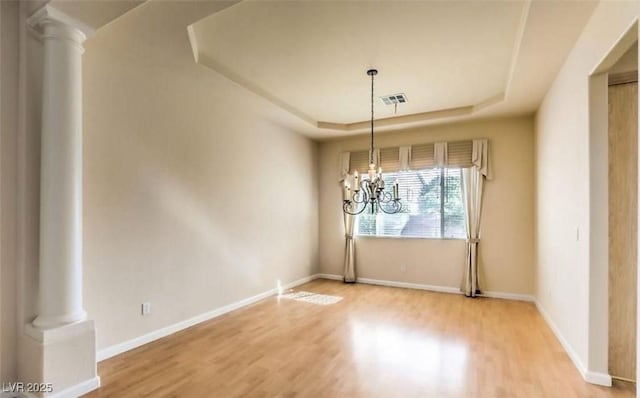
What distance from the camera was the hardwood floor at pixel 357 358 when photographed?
2.49 meters

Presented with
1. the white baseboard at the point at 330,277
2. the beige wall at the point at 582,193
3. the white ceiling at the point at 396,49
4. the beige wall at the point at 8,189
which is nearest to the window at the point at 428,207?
the white baseboard at the point at 330,277

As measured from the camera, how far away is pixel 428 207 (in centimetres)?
571

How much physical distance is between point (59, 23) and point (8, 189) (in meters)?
1.27

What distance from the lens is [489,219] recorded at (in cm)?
523

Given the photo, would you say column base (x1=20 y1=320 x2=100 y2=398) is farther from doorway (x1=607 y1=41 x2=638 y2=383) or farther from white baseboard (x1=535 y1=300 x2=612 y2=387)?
doorway (x1=607 y1=41 x2=638 y2=383)

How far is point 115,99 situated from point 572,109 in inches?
169

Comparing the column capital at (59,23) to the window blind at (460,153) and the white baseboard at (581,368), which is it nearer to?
the white baseboard at (581,368)

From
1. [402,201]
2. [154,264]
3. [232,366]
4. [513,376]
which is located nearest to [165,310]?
[154,264]

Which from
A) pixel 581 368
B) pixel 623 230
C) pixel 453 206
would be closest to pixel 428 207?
pixel 453 206

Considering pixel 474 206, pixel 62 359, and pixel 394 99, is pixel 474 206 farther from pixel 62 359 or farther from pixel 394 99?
pixel 62 359

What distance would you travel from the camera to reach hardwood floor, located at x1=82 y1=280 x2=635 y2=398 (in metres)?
2.49

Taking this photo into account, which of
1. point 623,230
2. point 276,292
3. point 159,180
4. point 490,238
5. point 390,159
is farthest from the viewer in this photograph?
point 390,159

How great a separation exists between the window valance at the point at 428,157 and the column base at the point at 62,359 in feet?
15.7

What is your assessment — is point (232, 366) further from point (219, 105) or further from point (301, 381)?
point (219, 105)
